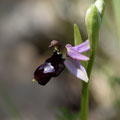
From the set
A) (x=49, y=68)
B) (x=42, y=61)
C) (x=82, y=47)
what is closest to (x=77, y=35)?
(x=82, y=47)

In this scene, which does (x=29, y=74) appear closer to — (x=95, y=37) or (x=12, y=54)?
(x=12, y=54)

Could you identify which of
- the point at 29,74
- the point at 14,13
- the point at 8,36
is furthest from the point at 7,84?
the point at 14,13

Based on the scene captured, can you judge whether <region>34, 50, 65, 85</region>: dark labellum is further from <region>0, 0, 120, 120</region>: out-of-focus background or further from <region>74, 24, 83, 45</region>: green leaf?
<region>0, 0, 120, 120</region>: out-of-focus background

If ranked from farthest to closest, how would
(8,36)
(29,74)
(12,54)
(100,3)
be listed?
1. (8,36)
2. (12,54)
3. (29,74)
4. (100,3)

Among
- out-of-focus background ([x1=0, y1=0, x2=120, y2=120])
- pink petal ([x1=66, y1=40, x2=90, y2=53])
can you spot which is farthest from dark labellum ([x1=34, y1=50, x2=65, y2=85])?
out-of-focus background ([x1=0, y1=0, x2=120, y2=120])

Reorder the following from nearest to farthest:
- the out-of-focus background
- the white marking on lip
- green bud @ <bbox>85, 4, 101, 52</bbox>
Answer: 1. green bud @ <bbox>85, 4, 101, 52</bbox>
2. the white marking on lip
3. the out-of-focus background

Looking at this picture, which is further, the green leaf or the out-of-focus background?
the out-of-focus background

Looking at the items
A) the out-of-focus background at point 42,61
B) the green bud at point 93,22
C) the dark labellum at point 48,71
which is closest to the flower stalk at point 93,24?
the green bud at point 93,22
